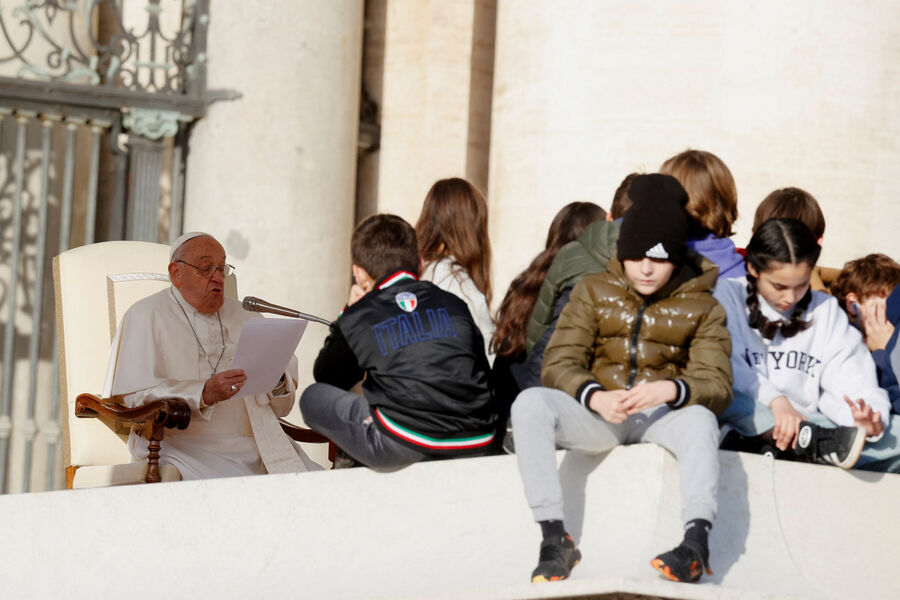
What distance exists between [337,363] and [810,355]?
1.49m

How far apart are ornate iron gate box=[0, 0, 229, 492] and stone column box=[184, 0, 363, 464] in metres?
0.15

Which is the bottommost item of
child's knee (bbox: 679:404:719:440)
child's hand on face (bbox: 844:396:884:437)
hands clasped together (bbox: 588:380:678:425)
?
child's hand on face (bbox: 844:396:884:437)

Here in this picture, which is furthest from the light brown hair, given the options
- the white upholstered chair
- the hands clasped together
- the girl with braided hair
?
the white upholstered chair

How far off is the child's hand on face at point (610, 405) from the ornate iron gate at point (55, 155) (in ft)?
13.7

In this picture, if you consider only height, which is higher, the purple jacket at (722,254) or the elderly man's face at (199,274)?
the purple jacket at (722,254)

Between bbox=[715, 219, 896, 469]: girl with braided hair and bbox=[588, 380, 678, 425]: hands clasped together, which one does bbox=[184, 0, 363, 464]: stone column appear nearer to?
bbox=[715, 219, 896, 469]: girl with braided hair

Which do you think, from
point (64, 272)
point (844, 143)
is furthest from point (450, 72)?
point (64, 272)

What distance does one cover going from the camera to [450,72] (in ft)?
29.2

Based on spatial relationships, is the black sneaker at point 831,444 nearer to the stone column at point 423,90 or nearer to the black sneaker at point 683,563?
the black sneaker at point 683,563

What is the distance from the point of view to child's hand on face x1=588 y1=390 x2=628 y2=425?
3779 mm

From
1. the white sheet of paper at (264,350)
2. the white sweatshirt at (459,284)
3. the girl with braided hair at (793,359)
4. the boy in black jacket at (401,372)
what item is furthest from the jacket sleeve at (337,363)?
the girl with braided hair at (793,359)

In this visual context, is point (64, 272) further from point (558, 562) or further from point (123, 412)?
point (558, 562)

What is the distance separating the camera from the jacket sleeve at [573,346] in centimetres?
392

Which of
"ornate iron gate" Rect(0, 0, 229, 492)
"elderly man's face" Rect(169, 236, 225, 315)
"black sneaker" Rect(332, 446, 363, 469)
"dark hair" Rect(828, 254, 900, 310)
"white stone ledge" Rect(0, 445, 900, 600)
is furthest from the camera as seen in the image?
"ornate iron gate" Rect(0, 0, 229, 492)
